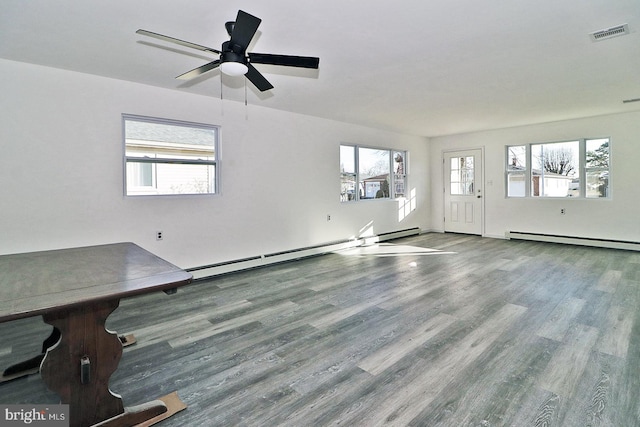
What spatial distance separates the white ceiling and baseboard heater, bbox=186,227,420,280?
92.4 inches

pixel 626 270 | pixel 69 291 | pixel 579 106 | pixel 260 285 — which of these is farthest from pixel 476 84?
pixel 69 291

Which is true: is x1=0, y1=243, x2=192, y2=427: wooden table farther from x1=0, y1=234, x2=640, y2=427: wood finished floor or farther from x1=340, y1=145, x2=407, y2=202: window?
x1=340, y1=145, x2=407, y2=202: window

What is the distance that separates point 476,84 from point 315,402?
404 centimetres

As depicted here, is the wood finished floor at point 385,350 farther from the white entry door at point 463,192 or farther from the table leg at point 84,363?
the white entry door at point 463,192

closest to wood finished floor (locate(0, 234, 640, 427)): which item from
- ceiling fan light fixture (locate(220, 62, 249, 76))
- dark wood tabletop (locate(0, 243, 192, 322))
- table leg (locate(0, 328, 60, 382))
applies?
table leg (locate(0, 328, 60, 382))

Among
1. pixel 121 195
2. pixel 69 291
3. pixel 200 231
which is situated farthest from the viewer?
pixel 200 231

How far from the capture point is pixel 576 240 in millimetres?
6281

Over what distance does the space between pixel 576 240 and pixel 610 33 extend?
485 cm

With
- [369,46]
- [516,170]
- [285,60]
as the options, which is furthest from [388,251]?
[285,60]

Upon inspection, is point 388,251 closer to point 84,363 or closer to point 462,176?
point 462,176

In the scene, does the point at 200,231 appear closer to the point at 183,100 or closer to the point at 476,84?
the point at 183,100

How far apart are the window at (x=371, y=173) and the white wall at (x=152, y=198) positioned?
11.8 inches

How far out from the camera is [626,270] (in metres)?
4.48

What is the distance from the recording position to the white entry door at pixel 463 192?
25.1 feet
